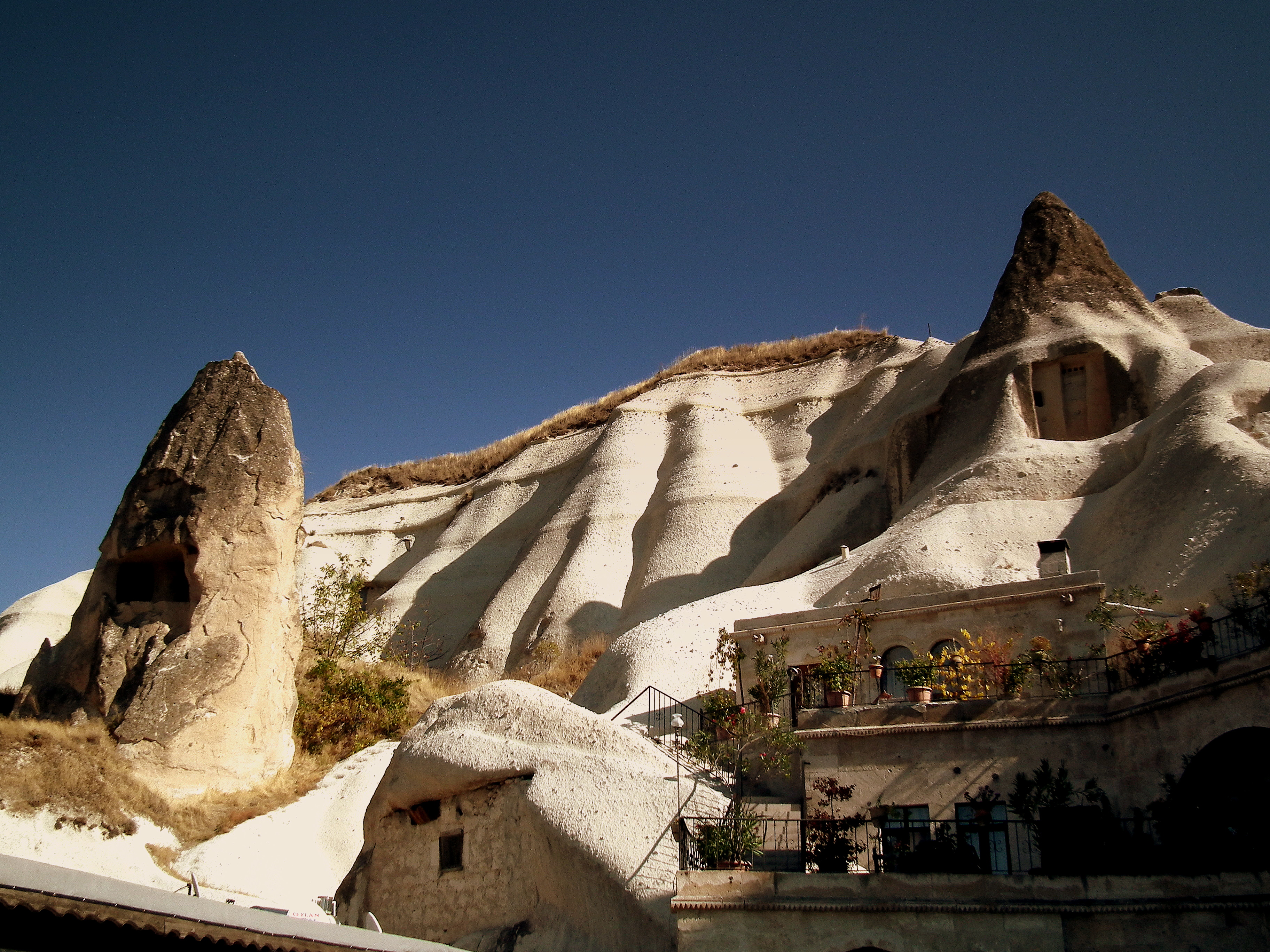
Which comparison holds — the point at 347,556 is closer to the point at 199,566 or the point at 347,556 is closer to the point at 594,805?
the point at 199,566

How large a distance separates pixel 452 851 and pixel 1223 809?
9094 millimetres

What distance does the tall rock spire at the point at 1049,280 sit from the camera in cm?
3191

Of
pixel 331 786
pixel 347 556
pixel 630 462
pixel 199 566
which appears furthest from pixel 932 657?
pixel 347 556

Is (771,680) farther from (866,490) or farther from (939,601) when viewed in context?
(866,490)

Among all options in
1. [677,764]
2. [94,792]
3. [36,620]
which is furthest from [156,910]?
[36,620]

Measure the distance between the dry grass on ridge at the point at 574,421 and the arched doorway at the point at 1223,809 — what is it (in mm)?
35098

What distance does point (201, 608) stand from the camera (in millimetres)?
20344

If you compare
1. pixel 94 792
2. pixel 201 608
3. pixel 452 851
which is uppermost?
pixel 201 608

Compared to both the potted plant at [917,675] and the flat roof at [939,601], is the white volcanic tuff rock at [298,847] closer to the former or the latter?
the flat roof at [939,601]

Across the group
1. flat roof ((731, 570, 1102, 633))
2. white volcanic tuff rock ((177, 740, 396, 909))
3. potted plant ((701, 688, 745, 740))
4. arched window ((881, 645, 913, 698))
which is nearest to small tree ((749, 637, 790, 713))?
potted plant ((701, 688, 745, 740))

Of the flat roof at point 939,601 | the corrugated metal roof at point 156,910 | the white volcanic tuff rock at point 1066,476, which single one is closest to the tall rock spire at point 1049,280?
the white volcanic tuff rock at point 1066,476

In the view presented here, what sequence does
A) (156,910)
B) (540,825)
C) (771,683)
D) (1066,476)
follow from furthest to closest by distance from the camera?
(1066,476), (771,683), (540,825), (156,910)

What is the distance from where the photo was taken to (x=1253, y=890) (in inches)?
420

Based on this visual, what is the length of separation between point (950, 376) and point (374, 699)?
768 inches
